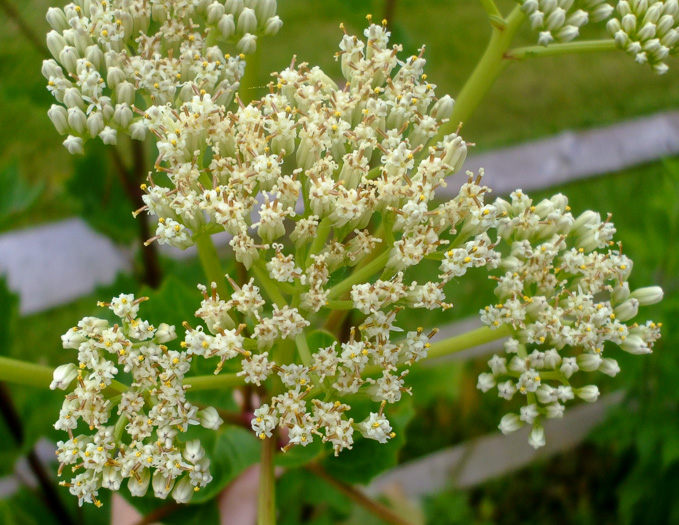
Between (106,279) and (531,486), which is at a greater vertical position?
(106,279)

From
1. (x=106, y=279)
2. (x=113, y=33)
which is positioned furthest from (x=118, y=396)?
(x=106, y=279)

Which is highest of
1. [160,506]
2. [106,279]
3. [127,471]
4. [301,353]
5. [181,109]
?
[181,109]

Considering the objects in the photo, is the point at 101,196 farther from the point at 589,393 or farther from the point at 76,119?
the point at 589,393

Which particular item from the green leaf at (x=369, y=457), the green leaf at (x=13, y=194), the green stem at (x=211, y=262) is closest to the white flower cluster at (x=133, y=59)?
the green stem at (x=211, y=262)

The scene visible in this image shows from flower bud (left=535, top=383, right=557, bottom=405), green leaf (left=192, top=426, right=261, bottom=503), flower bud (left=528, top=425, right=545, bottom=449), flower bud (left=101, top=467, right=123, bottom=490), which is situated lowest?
green leaf (left=192, top=426, right=261, bottom=503)

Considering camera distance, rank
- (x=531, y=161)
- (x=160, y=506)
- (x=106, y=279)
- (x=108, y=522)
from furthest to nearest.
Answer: (x=531, y=161) < (x=106, y=279) < (x=108, y=522) < (x=160, y=506)

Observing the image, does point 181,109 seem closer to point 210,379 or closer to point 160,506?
point 210,379

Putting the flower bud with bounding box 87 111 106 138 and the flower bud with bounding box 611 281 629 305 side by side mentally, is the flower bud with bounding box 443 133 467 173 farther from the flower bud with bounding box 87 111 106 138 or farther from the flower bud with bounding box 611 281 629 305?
the flower bud with bounding box 87 111 106 138

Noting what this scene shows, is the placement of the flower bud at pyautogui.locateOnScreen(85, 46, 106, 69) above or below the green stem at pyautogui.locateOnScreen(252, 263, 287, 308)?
above

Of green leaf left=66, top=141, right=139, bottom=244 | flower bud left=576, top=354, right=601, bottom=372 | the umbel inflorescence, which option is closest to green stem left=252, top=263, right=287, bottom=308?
the umbel inflorescence

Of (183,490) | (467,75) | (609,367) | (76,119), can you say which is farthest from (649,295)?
(467,75)
